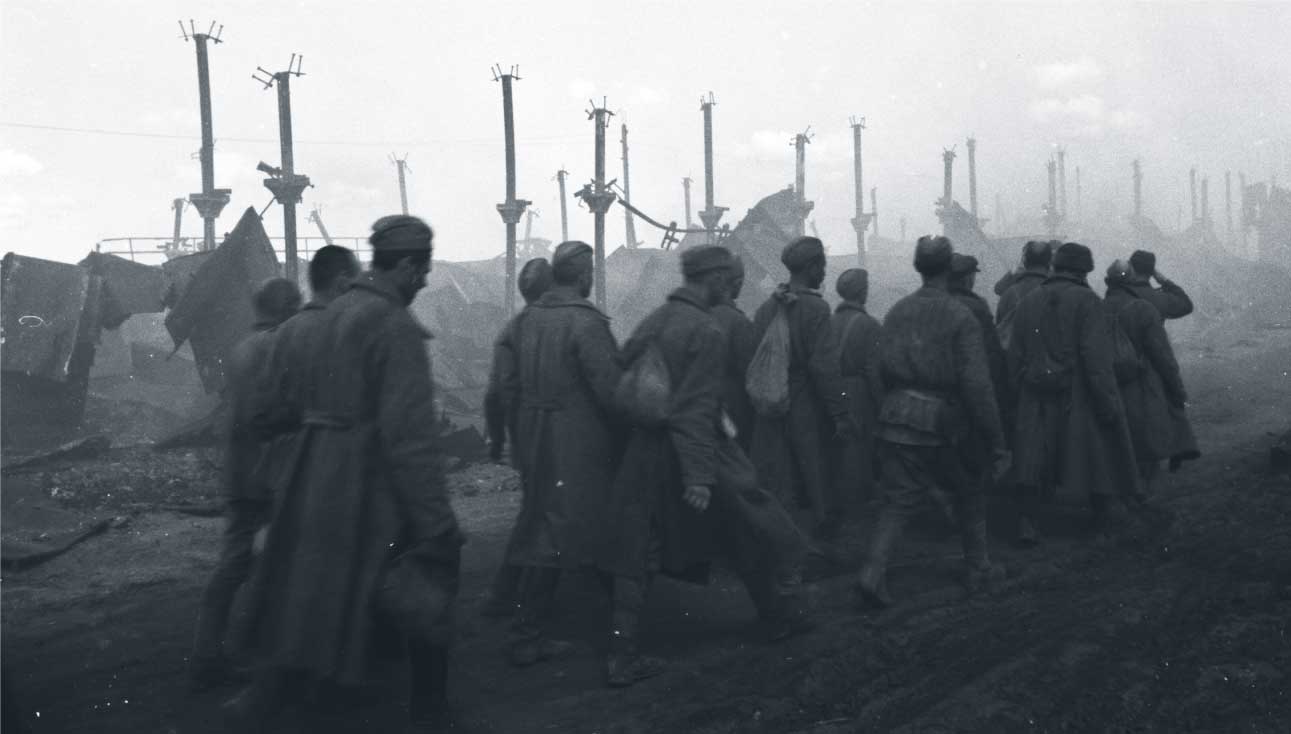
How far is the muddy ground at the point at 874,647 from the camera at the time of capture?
13.7 ft

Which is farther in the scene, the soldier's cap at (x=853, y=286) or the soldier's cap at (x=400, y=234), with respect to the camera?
the soldier's cap at (x=853, y=286)

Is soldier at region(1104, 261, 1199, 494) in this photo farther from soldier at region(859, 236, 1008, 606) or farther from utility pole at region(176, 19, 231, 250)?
utility pole at region(176, 19, 231, 250)

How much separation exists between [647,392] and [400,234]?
137 centimetres

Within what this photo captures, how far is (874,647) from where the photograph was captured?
4914mm

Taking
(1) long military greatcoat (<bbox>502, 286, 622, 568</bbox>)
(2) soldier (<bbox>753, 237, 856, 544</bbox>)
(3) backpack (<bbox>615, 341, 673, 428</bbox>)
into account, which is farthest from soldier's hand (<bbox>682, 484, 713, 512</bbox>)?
(2) soldier (<bbox>753, 237, 856, 544</bbox>)

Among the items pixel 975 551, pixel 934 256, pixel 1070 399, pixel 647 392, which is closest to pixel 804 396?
pixel 934 256

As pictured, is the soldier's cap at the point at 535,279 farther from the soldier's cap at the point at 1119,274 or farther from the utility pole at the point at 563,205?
the utility pole at the point at 563,205

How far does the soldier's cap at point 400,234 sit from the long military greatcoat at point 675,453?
1.35 m

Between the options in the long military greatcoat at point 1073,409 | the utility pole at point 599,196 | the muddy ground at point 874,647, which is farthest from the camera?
the utility pole at point 599,196

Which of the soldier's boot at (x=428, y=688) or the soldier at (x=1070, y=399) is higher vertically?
the soldier at (x=1070, y=399)

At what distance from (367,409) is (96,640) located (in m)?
3.10

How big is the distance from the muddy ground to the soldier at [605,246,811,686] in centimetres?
35

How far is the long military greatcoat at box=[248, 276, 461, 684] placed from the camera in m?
3.53

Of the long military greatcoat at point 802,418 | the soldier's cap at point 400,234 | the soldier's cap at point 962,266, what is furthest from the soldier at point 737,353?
the soldier's cap at point 400,234
